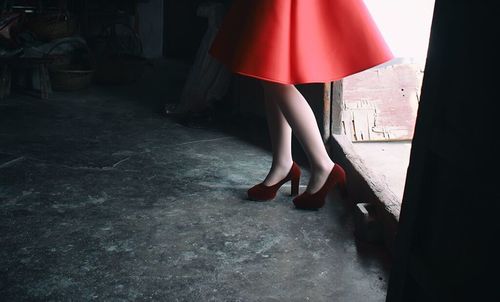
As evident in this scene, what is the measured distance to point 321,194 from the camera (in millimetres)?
2012

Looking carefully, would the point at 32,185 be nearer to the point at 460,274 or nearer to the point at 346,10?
the point at 346,10

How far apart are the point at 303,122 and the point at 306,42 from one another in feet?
1.01

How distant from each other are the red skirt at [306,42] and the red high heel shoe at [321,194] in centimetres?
41

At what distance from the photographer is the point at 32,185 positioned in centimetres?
225

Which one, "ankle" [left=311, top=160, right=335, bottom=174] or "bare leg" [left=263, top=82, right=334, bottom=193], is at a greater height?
"bare leg" [left=263, top=82, right=334, bottom=193]

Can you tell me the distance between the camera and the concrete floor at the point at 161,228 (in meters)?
1.48

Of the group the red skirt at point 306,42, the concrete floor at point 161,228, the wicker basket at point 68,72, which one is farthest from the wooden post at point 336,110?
the wicker basket at point 68,72

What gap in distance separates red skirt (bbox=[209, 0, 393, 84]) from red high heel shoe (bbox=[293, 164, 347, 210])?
0.41m

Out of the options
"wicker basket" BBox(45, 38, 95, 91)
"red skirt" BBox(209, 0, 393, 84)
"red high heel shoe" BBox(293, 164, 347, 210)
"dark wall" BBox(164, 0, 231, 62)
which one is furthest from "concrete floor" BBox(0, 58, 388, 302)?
"dark wall" BBox(164, 0, 231, 62)

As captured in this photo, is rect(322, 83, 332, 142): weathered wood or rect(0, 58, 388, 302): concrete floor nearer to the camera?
rect(0, 58, 388, 302): concrete floor

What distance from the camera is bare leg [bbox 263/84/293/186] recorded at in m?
2.04

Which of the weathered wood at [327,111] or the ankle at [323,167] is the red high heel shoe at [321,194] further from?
the weathered wood at [327,111]

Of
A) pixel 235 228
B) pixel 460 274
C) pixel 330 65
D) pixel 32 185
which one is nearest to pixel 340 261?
pixel 235 228

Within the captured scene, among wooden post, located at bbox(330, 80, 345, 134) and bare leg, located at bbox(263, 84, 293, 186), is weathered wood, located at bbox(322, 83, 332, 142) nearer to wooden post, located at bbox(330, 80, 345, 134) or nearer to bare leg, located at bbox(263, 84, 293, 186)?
wooden post, located at bbox(330, 80, 345, 134)
